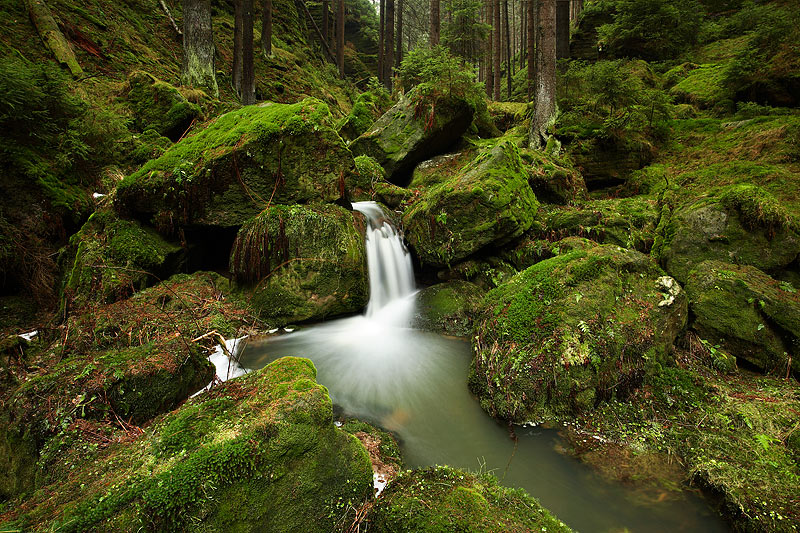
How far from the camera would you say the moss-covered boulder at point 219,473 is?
189 cm

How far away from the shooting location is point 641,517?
2.80m

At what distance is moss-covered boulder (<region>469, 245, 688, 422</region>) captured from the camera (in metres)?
3.84

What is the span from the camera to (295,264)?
5883 millimetres

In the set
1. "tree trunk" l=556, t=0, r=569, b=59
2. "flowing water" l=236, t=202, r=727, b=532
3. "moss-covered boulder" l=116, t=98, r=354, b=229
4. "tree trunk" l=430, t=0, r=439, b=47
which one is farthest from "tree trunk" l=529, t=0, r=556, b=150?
"moss-covered boulder" l=116, t=98, r=354, b=229

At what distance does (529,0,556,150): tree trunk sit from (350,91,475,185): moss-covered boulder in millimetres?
2034

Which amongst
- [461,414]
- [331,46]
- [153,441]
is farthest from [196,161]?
[331,46]

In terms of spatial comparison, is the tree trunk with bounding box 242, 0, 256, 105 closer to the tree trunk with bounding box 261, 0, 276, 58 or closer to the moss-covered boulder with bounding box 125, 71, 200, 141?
the moss-covered boulder with bounding box 125, 71, 200, 141

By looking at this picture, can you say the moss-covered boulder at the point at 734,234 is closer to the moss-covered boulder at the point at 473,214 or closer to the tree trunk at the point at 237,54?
the moss-covered boulder at the point at 473,214

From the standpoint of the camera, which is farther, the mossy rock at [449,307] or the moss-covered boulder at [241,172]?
the mossy rock at [449,307]

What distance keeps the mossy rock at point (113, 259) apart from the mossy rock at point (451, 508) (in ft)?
15.2

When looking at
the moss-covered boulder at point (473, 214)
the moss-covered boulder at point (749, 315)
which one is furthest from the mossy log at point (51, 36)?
the moss-covered boulder at point (749, 315)

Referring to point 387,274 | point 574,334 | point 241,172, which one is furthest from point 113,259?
point 574,334

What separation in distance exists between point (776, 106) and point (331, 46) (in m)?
29.2

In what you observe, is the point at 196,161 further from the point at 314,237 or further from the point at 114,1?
the point at 114,1
